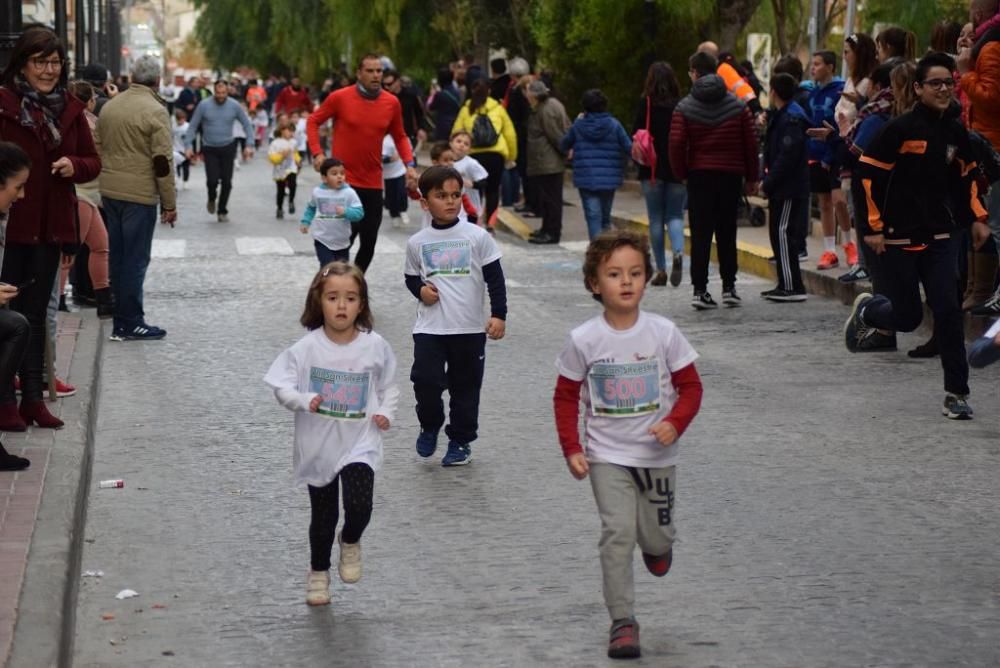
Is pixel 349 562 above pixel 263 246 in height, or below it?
above

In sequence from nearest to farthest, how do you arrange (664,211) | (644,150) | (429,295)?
1. (429,295)
2. (644,150)
3. (664,211)

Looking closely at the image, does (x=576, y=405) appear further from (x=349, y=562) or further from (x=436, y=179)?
(x=436, y=179)

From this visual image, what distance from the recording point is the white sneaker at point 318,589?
20.3 feet

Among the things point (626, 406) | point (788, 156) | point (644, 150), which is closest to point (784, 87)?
point (788, 156)

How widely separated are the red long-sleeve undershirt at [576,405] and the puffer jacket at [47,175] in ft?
13.6

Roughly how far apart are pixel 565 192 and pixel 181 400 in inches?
714

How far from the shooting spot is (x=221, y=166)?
24.3m

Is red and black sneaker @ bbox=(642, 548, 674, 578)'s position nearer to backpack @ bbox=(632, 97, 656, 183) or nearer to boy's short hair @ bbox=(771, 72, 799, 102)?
boy's short hair @ bbox=(771, 72, 799, 102)

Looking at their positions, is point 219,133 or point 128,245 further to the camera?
point 219,133

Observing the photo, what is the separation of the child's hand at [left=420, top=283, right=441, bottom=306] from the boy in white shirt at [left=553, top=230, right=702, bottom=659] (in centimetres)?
280

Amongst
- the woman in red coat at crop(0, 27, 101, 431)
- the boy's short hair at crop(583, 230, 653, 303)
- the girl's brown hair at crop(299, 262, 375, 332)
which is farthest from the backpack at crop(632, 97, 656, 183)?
the boy's short hair at crop(583, 230, 653, 303)

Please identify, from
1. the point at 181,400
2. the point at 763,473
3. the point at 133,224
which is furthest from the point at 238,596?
the point at 133,224

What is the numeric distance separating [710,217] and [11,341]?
7.87 metres

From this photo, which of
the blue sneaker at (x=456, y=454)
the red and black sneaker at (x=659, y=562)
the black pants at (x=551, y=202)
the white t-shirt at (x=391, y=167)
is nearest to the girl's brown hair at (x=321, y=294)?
the red and black sneaker at (x=659, y=562)
